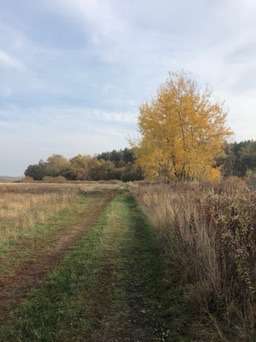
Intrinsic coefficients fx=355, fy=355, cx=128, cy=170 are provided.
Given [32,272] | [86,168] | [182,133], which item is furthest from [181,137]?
[86,168]

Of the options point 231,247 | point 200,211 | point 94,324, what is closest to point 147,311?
point 94,324

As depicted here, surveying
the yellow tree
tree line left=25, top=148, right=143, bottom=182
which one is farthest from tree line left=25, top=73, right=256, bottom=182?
tree line left=25, top=148, right=143, bottom=182

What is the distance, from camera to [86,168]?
108 m

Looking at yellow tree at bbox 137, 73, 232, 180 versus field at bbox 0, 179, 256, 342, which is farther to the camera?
yellow tree at bbox 137, 73, 232, 180

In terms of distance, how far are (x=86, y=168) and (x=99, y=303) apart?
4071 inches

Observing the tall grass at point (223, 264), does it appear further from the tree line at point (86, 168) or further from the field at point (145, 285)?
the tree line at point (86, 168)

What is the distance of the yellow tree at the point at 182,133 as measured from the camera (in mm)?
23406

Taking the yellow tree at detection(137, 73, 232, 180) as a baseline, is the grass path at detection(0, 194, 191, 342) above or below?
below

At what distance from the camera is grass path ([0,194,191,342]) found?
4379 mm

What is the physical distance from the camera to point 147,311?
5.07 metres

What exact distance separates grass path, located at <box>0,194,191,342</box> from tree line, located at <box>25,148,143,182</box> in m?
72.8

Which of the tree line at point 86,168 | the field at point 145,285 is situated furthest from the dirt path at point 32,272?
the tree line at point 86,168

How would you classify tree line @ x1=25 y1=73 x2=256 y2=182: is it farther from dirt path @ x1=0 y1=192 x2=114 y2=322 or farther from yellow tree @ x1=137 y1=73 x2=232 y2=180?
dirt path @ x1=0 y1=192 x2=114 y2=322

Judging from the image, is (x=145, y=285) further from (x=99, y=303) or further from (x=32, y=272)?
(x=32, y=272)
